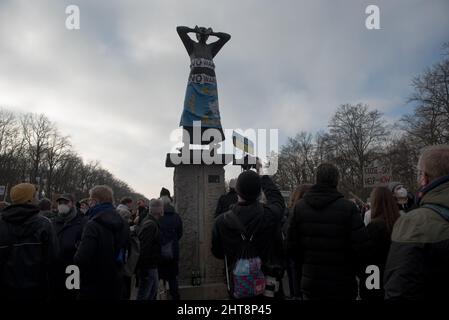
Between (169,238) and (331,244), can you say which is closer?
Answer: (331,244)

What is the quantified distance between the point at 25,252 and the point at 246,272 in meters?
1.97

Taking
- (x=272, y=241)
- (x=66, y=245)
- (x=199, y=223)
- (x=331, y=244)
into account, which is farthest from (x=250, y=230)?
(x=199, y=223)

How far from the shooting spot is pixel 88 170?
246 ft

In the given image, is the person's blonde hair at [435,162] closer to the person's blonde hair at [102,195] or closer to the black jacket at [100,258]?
the black jacket at [100,258]

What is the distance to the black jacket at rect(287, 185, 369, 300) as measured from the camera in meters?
2.92

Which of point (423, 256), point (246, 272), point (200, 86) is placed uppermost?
point (200, 86)

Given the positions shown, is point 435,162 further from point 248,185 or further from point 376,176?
point 376,176

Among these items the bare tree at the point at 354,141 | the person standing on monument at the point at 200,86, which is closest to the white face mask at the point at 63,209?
the person standing on monument at the point at 200,86

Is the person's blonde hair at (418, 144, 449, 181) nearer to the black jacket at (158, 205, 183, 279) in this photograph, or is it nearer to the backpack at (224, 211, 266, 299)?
the backpack at (224, 211, 266, 299)

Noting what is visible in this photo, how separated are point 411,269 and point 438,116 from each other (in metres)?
27.0

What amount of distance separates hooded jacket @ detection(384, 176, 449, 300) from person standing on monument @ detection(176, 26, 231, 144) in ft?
19.2

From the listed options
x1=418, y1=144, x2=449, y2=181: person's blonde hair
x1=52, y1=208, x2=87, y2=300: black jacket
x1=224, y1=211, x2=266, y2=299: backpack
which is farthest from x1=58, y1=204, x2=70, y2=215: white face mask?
x1=418, y1=144, x2=449, y2=181: person's blonde hair

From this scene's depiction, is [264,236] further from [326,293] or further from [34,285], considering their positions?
[34,285]

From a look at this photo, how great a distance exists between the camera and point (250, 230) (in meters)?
2.82
